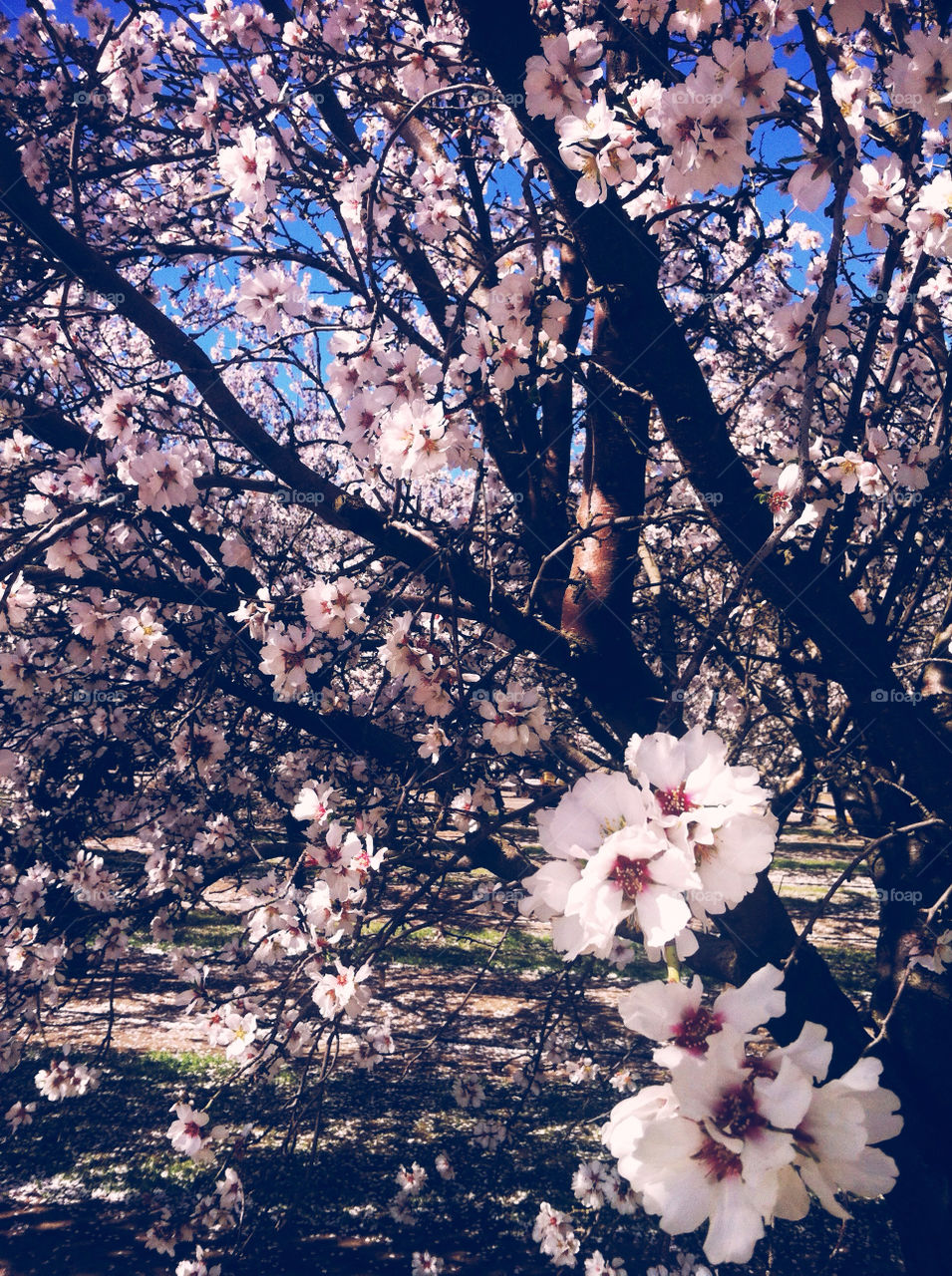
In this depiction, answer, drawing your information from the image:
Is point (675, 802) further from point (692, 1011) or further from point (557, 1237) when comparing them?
point (557, 1237)

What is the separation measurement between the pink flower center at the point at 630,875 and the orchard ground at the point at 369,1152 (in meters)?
1.50

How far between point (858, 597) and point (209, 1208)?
168 inches

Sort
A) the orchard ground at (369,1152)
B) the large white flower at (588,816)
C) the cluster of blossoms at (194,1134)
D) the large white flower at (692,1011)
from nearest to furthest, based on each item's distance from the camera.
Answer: the large white flower at (692,1011) < the large white flower at (588,816) < the cluster of blossoms at (194,1134) < the orchard ground at (369,1152)

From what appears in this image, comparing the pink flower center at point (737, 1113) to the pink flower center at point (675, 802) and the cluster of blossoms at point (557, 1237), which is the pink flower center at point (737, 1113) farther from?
the cluster of blossoms at point (557, 1237)

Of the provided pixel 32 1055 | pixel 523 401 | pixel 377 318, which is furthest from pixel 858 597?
pixel 32 1055

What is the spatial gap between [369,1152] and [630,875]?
5005 mm

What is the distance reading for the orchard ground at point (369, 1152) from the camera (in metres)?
3.90

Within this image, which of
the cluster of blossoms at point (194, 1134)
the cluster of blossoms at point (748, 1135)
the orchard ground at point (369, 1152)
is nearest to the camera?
the cluster of blossoms at point (748, 1135)

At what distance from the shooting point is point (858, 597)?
3963 mm

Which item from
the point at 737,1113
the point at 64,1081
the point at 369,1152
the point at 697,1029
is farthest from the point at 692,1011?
the point at 369,1152

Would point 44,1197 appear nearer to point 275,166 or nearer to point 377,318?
point 377,318

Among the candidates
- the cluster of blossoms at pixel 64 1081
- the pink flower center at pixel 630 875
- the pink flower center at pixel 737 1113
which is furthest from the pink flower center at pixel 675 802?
the cluster of blossoms at pixel 64 1081

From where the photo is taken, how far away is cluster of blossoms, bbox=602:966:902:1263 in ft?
2.97

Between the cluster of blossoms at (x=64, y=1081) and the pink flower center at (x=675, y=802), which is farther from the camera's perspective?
the cluster of blossoms at (x=64, y=1081)
